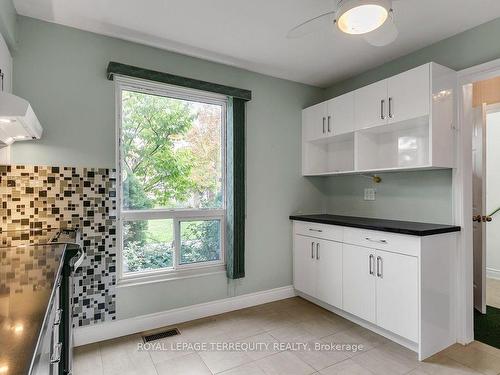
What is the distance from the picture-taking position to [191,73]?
113 inches

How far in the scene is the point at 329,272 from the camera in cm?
294

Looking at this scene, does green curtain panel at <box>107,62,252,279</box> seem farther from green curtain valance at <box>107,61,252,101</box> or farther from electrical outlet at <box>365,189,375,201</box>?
electrical outlet at <box>365,189,375,201</box>

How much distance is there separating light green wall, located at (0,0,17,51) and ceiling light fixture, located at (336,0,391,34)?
2001mm

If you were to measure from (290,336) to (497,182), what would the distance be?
3.73m

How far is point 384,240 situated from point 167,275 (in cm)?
192

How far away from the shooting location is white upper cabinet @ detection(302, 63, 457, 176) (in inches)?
91.4

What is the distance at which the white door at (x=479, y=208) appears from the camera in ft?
9.59

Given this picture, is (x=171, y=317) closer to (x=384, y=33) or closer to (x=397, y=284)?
(x=397, y=284)

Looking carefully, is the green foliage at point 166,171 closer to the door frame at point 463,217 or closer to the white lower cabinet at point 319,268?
the white lower cabinet at point 319,268

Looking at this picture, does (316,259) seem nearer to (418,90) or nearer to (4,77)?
(418,90)

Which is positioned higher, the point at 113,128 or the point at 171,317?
the point at 113,128

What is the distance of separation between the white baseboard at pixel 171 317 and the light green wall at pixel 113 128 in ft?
0.21

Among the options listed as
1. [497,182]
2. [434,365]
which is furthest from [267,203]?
[497,182]

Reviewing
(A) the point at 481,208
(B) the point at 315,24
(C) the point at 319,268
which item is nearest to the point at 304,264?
(C) the point at 319,268
